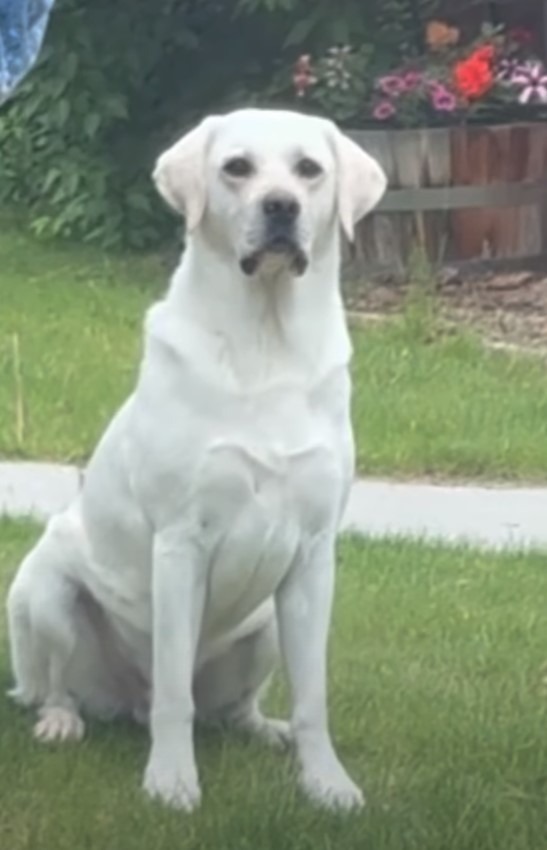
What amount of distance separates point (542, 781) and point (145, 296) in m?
6.10

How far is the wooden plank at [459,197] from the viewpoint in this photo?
10.6 m

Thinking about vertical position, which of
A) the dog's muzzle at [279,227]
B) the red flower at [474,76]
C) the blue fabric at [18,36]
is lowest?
the red flower at [474,76]

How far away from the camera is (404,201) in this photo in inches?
418

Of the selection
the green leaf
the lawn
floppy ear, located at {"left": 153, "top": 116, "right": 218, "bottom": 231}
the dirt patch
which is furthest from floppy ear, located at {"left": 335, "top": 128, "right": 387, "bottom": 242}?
the green leaf

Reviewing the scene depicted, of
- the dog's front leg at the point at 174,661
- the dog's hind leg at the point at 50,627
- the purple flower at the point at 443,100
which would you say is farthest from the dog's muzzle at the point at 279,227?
the purple flower at the point at 443,100

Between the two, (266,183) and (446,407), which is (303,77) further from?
(266,183)

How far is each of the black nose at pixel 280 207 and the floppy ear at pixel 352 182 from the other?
0.46 ft

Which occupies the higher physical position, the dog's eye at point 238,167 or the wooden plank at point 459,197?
the dog's eye at point 238,167

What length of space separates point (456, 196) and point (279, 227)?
6.33 meters

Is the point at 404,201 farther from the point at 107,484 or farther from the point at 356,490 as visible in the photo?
the point at 107,484

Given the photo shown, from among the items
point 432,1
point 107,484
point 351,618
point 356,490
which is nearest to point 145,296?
point 432,1

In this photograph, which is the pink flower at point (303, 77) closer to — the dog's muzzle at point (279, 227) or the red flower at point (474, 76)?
the red flower at point (474, 76)

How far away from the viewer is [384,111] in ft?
35.0

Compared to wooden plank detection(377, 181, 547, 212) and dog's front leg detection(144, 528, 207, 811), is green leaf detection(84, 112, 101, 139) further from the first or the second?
dog's front leg detection(144, 528, 207, 811)
